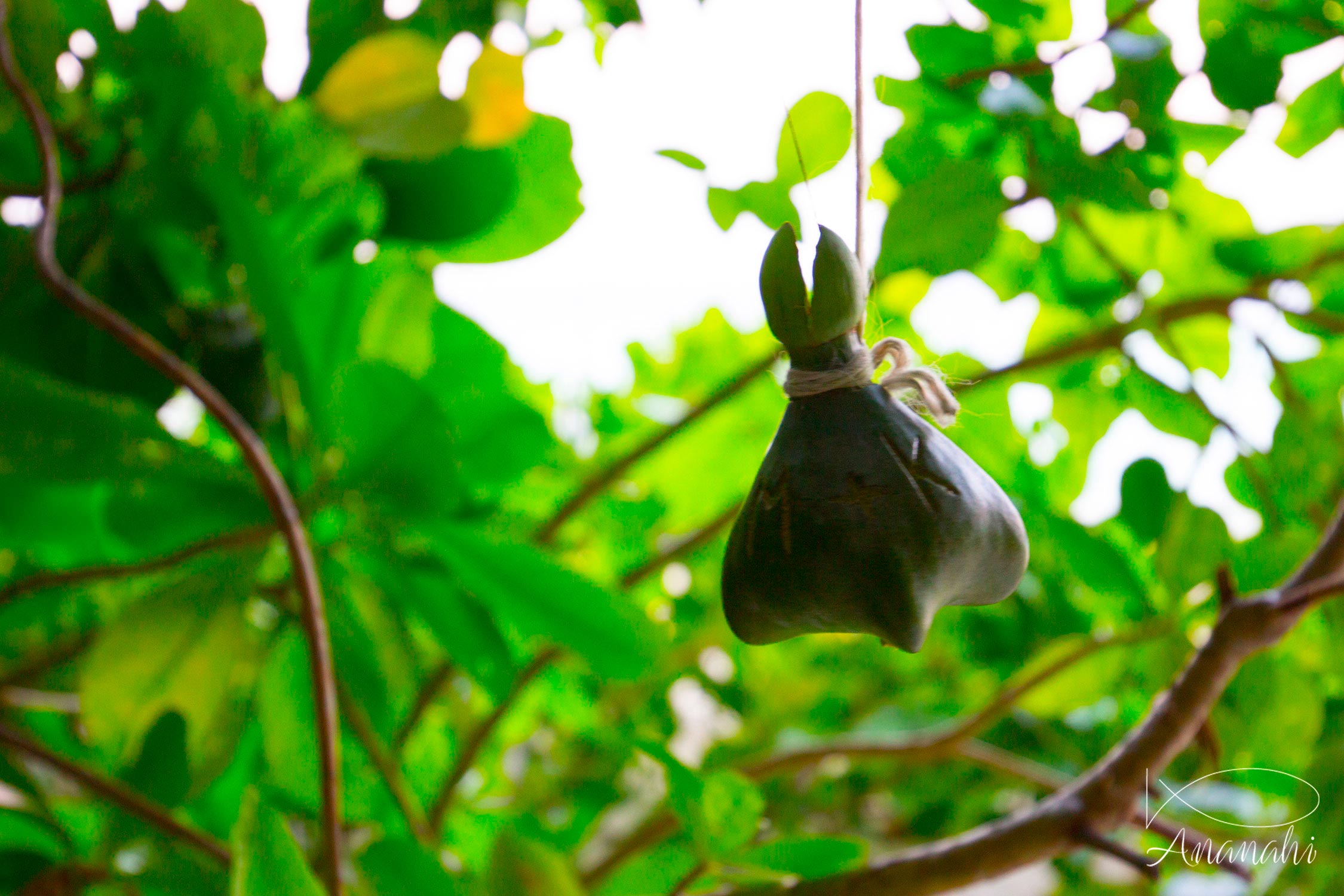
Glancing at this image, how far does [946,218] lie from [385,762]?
Result: 15.5 inches

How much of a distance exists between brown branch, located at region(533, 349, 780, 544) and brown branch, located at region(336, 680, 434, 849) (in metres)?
0.14

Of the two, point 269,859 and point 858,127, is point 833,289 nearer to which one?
point 858,127

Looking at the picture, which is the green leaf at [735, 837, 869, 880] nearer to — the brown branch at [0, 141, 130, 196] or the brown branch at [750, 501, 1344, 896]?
the brown branch at [750, 501, 1344, 896]

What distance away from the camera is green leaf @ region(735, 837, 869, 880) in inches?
14.6

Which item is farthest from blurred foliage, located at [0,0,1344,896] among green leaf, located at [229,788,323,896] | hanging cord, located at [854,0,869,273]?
hanging cord, located at [854,0,869,273]

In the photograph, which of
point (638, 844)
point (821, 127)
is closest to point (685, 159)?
point (821, 127)

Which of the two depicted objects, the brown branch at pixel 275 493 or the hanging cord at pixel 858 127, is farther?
the brown branch at pixel 275 493

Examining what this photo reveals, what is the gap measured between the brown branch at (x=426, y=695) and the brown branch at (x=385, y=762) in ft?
0.11

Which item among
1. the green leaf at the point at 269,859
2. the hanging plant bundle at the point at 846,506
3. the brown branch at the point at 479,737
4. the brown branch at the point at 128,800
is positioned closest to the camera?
the hanging plant bundle at the point at 846,506

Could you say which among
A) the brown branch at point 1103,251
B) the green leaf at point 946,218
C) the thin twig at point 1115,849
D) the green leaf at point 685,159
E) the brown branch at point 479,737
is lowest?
the brown branch at point 479,737

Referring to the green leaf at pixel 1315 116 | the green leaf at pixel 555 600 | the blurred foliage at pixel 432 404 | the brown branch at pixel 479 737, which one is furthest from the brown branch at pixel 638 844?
the green leaf at pixel 1315 116

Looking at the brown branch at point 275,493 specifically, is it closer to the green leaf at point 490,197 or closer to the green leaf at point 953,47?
the green leaf at point 490,197

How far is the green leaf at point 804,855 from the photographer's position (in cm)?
37

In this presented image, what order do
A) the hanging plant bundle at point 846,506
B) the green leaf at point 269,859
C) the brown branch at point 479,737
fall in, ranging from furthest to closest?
1. the brown branch at point 479,737
2. the green leaf at point 269,859
3. the hanging plant bundle at point 846,506
